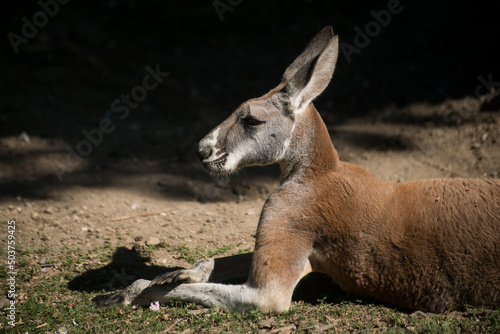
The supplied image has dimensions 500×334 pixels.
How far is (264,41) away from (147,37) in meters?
2.41

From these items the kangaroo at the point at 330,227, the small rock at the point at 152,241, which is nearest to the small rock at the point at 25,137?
the small rock at the point at 152,241

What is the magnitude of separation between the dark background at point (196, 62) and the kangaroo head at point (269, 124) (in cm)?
289

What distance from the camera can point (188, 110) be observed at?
310 inches

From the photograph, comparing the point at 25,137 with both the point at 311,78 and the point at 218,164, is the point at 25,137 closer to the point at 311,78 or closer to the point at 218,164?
the point at 218,164

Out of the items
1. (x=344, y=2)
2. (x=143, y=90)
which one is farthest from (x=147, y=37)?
(x=344, y=2)

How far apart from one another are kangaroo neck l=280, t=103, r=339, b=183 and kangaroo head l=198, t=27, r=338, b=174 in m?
0.03

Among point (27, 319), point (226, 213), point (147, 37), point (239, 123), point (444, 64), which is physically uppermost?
point (147, 37)

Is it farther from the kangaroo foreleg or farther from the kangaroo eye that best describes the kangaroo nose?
the kangaroo foreleg

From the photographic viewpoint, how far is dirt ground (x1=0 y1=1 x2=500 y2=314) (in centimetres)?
515

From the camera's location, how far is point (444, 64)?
Result: 8125mm

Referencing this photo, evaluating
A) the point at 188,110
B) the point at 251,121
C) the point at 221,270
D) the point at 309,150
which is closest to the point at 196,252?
the point at 221,270

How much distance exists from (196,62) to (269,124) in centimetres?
599

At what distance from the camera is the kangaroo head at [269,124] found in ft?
11.5

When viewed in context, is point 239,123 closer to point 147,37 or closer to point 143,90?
point 143,90
